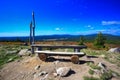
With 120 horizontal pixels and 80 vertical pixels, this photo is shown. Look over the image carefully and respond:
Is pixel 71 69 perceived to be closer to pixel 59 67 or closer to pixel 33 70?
pixel 59 67

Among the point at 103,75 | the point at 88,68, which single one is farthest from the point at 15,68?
the point at 103,75

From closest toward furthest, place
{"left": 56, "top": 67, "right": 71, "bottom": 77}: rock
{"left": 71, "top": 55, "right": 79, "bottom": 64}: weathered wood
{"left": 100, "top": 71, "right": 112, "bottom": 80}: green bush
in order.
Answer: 1. {"left": 100, "top": 71, "right": 112, "bottom": 80}: green bush
2. {"left": 56, "top": 67, "right": 71, "bottom": 77}: rock
3. {"left": 71, "top": 55, "right": 79, "bottom": 64}: weathered wood

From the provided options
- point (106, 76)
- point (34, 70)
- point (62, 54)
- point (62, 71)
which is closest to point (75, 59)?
point (62, 54)

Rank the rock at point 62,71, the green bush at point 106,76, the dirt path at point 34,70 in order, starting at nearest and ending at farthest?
1. the green bush at point 106,76
2. the rock at point 62,71
3. the dirt path at point 34,70

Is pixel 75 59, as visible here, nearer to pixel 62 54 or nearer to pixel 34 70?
pixel 62 54

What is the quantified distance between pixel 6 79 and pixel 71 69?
406cm

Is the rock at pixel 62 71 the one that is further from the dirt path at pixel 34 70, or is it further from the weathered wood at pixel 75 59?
the weathered wood at pixel 75 59

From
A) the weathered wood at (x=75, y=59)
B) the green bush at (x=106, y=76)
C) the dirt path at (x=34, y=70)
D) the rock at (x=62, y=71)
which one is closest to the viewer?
the green bush at (x=106, y=76)

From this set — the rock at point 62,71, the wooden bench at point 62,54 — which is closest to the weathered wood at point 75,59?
the wooden bench at point 62,54

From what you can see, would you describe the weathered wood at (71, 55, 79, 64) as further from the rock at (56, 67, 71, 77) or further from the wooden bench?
the rock at (56, 67, 71, 77)

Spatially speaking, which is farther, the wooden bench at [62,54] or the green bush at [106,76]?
the wooden bench at [62,54]

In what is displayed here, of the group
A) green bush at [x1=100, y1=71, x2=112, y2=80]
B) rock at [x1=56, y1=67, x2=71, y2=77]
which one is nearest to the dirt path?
rock at [x1=56, y1=67, x2=71, y2=77]

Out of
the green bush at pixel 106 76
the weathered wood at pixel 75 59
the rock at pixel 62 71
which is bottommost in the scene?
the green bush at pixel 106 76

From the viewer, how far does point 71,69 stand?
979 centimetres
